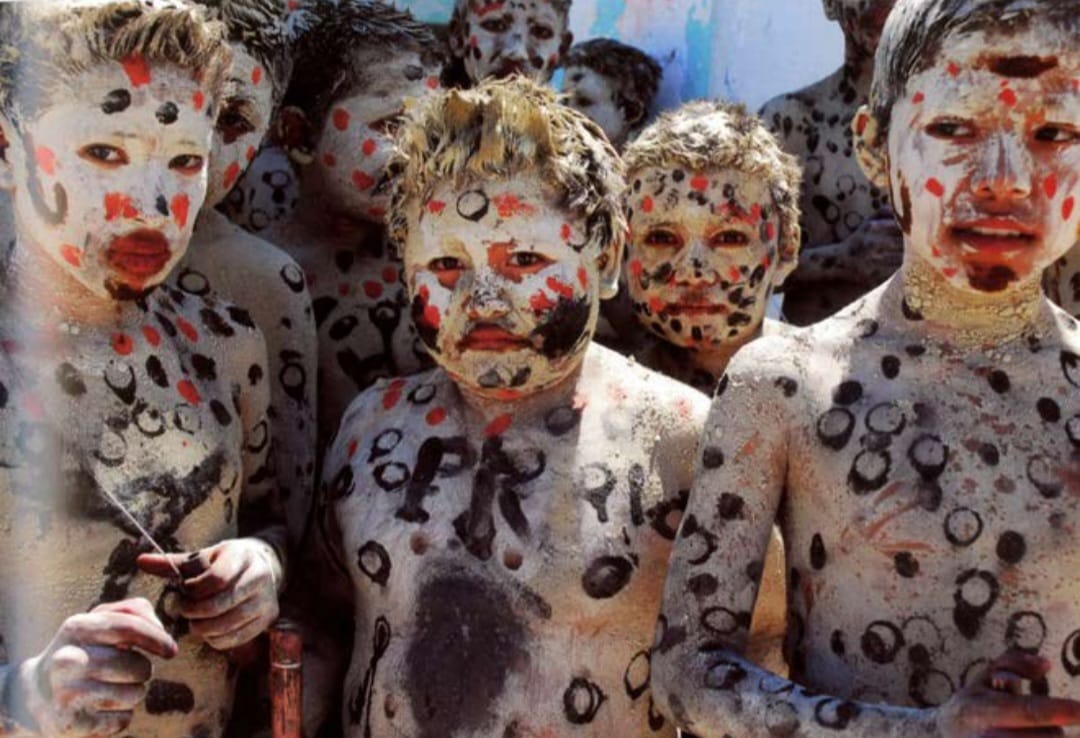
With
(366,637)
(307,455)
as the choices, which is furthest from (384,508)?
(307,455)

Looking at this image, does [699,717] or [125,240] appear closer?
[699,717]

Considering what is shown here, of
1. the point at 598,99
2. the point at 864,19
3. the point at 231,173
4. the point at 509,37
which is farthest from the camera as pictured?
the point at 598,99

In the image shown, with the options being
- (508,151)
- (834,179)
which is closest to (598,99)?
(834,179)

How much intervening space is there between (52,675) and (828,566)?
112 cm

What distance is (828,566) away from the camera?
2.53 meters

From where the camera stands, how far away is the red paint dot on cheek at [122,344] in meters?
2.78

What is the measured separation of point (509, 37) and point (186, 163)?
89.9 inches

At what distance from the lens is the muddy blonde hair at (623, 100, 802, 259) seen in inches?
141

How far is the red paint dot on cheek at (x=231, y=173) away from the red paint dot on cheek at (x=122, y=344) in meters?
0.71

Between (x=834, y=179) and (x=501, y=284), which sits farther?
(x=834, y=179)

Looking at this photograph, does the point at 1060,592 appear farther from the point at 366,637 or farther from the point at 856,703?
the point at 366,637

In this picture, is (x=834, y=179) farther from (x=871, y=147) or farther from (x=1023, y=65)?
(x=1023, y=65)

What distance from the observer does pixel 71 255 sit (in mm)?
2703

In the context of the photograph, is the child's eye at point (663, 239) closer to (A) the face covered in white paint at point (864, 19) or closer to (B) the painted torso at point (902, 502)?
(B) the painted torso at point (902, 502)
